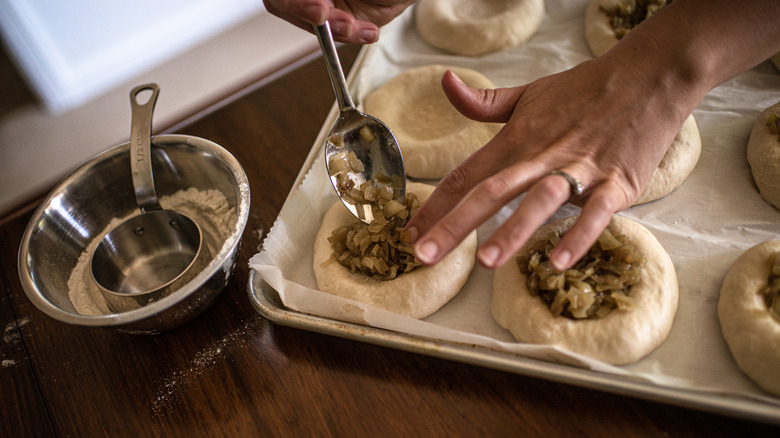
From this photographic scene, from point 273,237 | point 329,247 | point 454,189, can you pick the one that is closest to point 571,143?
point 454,189

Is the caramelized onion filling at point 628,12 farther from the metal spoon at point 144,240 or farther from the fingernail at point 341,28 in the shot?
the metal spoon at point 144,240

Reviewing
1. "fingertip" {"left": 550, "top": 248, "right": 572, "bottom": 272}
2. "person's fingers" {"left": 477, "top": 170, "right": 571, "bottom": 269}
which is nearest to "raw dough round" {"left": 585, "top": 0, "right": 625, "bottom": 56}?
"person's fingers" {"left": 477, "top": 170, "right": 571, "bottom": 269}

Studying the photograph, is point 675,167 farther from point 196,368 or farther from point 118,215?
point 118,215

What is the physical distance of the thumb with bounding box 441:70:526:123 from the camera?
1.39 m

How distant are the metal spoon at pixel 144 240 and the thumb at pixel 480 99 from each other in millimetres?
833

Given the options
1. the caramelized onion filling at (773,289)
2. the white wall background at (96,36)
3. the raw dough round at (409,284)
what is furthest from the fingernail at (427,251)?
the white wall background at (96,36)

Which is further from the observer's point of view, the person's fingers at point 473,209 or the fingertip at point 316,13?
the fingertip at point 316,13

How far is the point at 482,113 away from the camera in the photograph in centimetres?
142

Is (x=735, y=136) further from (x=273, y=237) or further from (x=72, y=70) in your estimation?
(x=72, y=70)

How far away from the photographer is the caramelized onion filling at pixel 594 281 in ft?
4.00

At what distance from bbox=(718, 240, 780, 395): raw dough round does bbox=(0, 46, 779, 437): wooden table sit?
126 millimetres

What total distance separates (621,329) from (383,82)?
1.32m

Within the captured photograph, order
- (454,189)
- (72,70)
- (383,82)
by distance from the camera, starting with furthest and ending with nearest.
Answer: (72,70) < (383,82) < (454,189)

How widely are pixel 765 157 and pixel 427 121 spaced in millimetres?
1060
